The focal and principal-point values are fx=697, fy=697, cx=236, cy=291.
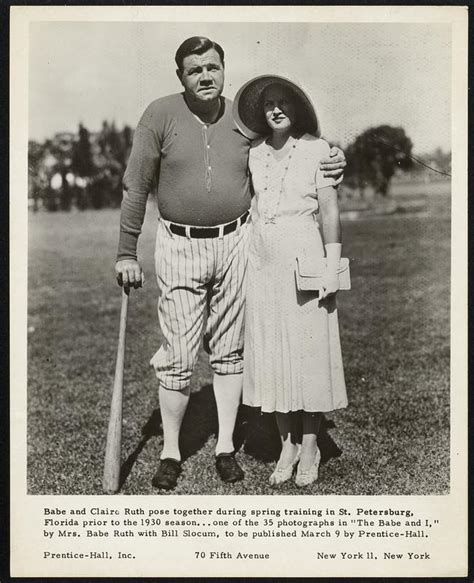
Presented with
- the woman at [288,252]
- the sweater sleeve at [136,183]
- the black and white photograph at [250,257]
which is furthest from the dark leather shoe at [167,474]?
the sweater sleeve at [136,183]

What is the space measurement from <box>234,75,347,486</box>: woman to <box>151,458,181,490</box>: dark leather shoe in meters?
0.65

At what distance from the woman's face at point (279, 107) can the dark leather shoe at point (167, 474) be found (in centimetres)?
199

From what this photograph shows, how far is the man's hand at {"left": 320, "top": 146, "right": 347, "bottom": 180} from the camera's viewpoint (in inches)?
139

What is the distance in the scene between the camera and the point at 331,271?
3600 millimetres

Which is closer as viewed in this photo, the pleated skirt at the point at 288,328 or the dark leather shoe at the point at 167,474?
the pleated skirt at the point at 288,328

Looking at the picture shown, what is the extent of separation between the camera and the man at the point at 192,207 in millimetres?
3654

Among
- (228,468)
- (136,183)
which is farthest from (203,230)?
(228,468)

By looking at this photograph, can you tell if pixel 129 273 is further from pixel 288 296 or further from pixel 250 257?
pixel 288 296

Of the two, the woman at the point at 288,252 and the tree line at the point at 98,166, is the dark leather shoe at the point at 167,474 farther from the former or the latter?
the tree line at the point at 98,166

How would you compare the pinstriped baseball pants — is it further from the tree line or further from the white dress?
the tree line

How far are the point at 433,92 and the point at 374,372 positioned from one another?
2.26m

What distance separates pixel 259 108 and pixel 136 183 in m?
0.76

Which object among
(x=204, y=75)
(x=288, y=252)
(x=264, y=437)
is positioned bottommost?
(x=264, y=437)

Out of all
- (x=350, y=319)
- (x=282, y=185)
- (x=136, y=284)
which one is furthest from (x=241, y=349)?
(x=350, y=319)
